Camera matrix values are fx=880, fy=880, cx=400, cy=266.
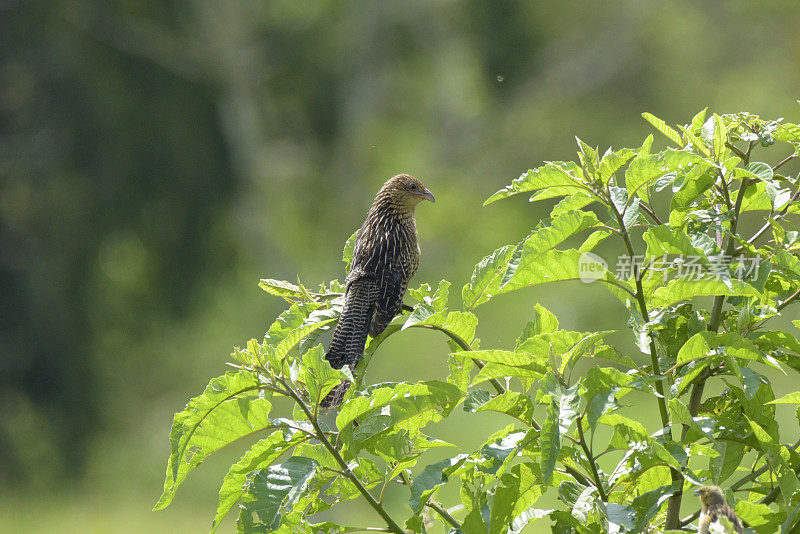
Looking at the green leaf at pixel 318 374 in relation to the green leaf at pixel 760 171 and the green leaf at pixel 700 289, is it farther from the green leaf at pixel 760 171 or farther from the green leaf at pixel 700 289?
the green leaf at pixel 760 171

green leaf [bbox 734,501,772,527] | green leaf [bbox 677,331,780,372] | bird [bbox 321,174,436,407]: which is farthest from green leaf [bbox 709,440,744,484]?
bird [bbox 321,174,436,407]

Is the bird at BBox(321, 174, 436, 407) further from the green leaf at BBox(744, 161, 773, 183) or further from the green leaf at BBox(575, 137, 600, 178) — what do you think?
the green leaf at BBox(744, 161, 773, 183)

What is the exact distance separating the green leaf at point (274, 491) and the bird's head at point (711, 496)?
57cm

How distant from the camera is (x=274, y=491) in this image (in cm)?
130

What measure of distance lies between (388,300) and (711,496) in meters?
1.66

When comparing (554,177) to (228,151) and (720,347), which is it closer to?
(720,347)

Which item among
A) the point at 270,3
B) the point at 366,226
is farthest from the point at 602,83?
the point at 366,226

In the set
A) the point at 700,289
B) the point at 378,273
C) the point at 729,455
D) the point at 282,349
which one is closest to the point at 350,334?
the point at 378,273

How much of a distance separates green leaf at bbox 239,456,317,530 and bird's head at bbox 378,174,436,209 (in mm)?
2296

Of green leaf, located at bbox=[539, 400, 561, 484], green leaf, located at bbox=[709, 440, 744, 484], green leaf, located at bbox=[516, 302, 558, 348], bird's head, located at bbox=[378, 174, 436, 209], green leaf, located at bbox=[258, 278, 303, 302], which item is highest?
bird's head, located at bbox=[378, 174, 436, 209]

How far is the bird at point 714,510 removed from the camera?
4.01ft

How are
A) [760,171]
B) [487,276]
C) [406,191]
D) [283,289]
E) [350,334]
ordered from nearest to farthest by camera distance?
1. [760,171]
2. [487,276]
3. [283,289]
4. [350,334]
5. [406,191]

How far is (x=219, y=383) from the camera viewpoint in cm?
131

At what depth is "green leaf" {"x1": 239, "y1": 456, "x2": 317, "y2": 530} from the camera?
128 cm
